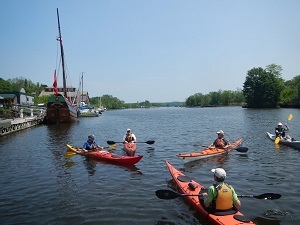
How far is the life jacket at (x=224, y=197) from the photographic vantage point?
23.1 ft

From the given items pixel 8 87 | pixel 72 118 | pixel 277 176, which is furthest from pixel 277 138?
pixel 8 87

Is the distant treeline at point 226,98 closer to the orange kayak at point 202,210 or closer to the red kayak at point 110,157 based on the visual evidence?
the red kayak at point 110,157

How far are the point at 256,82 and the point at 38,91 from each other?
96.0 m

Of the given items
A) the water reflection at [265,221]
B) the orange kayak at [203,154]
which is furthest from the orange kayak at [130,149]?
the water reflection at [265,221]

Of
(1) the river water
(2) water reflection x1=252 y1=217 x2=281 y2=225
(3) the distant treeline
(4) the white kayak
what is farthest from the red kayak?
(3) the distant treeline

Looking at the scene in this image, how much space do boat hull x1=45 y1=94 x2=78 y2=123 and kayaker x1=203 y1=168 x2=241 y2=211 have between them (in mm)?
36596

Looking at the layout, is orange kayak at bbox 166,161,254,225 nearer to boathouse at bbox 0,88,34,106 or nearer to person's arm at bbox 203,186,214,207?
person's arm at bbox 203,186,214,207

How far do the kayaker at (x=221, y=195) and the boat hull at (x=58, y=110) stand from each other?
120ft

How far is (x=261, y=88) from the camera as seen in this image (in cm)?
10212

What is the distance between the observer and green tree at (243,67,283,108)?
100938mm

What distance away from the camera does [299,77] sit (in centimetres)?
9531

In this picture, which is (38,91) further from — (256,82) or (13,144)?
(13,144)

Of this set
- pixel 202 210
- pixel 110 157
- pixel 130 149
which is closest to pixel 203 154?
pixel 130 149

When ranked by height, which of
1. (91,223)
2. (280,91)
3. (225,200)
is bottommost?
(91,223)
